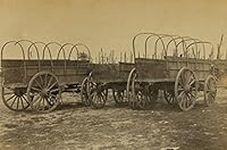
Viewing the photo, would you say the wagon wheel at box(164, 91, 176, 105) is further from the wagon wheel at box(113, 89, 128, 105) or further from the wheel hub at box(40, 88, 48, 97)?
the wheel hub at box(40, 88, 48, 97)

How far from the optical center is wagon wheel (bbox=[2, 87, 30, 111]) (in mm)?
1239

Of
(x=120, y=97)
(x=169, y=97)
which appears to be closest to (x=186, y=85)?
(x=169, y=97)

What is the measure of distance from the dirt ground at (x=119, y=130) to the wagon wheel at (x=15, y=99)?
72mm

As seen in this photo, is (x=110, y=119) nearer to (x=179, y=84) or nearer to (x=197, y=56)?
(x=197, y=56)

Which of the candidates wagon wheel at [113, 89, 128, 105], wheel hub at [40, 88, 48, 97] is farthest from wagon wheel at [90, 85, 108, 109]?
wheel hub at [40, 88, 48, 97]

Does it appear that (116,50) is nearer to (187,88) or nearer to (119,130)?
(119,130)

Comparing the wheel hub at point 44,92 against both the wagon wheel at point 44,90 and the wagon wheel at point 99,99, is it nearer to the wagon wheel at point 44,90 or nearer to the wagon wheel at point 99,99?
the wagon wheel at point 44,90

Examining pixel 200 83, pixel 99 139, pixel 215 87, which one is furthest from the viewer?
pixel 200 83

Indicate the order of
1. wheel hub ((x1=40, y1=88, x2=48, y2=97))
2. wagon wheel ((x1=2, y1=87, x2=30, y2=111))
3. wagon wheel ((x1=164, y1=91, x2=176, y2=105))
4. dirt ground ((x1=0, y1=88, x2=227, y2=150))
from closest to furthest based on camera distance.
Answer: dirt ground ((x1=0, y1=88, x2=227, y2=150)), wagon wheel ((x1=2, y1=87, x2=30, y2=111)), wagon wheel ((x1=164, y1=91, x2=176, y2=105)), wheel hub ((x1=40, y1=88, x2=48, y2=97))

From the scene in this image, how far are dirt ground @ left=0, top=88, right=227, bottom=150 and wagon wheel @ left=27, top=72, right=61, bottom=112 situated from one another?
276 mm

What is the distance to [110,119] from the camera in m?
1.11

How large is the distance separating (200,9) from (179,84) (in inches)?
23.1

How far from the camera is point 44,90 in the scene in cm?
169

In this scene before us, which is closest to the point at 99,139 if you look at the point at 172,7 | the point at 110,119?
the point at 110,119
